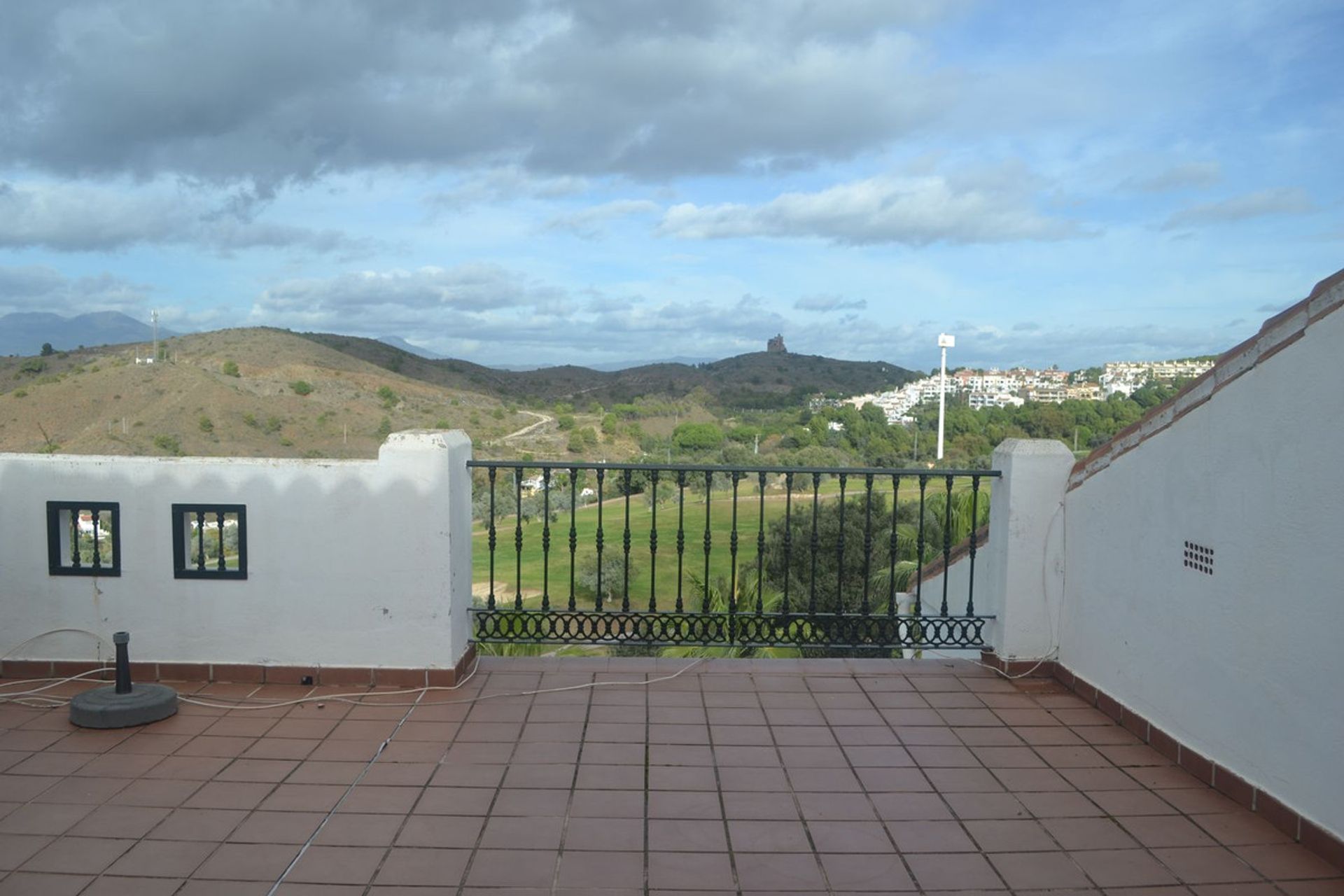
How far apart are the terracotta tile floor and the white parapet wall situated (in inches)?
10.0

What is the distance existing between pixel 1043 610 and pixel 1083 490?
0.65 m

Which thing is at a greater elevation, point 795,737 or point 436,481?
point 436,481

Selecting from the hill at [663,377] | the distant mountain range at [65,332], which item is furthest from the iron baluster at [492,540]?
the distant mountain range at [65,332]

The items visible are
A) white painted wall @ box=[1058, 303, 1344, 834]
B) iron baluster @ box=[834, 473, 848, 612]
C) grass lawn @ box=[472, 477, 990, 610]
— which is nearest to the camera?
white painted wall @ box=[1058, 303, 1344, 834]

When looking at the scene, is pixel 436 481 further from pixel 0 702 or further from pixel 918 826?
pixel 918 826

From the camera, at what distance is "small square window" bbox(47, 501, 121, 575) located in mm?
4238

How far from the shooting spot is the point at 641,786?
10.6ft

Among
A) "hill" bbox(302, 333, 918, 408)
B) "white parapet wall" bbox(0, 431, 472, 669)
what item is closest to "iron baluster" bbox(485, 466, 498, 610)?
"white parapet wall" bbox(0, 431, 472, 669)

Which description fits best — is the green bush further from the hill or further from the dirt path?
the hill

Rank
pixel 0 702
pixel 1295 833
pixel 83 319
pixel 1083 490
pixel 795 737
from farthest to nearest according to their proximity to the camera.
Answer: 1. pixel 83 319
2. pixel 1083 490
3. pixel 0 702
4. pixel 795 737
5. pixel 1295 833

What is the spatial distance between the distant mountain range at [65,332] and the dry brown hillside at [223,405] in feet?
17.7

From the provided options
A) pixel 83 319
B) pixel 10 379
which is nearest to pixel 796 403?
pixel 10 379

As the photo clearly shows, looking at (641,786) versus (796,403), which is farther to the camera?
(796,403)

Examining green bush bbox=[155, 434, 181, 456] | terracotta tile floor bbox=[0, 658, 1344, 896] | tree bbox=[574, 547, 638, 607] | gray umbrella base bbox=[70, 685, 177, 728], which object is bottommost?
tree bbox=[574, 547, 638, 607]
